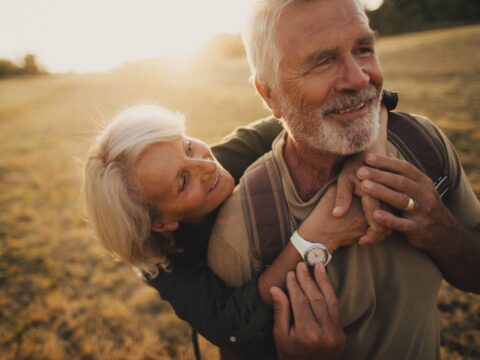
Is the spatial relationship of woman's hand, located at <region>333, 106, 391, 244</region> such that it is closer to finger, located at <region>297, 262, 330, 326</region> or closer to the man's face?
the man's face

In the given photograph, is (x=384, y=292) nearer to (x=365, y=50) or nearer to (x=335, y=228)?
(x=335, y=228)

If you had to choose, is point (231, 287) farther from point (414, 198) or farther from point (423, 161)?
point (423, 161)

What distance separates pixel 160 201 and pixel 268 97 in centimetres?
91

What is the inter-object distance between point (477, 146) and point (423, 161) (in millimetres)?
5799

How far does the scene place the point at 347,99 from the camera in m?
1.59

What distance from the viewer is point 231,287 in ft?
5.82

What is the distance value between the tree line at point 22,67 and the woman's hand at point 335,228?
67.2m

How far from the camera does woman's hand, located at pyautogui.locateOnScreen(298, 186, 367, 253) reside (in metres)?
1.49

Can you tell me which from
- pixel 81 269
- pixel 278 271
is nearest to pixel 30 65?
pixel 81 269

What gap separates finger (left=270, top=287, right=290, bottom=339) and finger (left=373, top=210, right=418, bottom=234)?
555 millimetres

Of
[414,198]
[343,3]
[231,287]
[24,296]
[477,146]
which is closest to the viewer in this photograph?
[414,198]

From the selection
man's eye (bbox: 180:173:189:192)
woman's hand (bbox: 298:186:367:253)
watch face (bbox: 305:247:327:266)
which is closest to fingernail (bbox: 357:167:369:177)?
woman's hand (bbox: 298:186:367:253)

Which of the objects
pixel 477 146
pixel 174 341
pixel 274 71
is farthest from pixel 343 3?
pixel 477 146

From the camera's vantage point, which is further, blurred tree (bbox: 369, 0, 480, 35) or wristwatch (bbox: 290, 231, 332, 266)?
blurred tree (bbox: 369, 0, 480, 35)
